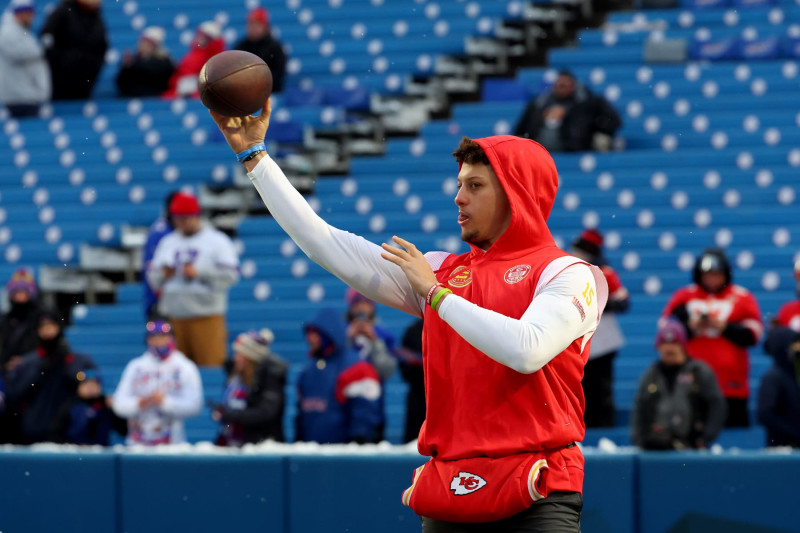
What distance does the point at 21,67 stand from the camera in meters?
15.8

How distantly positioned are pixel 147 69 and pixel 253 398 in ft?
24.9

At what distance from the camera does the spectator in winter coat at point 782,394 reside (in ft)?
26.9

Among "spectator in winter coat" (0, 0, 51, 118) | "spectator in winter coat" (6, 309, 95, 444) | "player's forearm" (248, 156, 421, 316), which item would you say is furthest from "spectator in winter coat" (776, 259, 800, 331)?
"spectator in winter coat" (0, 0, 51, 118)

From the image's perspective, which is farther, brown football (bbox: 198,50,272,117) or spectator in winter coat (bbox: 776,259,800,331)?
spectator in winter coat (bbox: 776,259,800,331)

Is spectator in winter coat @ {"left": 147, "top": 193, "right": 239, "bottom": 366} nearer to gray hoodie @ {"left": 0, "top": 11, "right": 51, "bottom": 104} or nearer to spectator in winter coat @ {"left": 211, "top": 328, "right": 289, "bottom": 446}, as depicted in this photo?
spectator in winter coat @ {"left": 211, "top": 328, "right": 289, "bottom": 446}

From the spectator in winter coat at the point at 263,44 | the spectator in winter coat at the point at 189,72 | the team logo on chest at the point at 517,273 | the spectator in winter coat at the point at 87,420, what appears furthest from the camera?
the spectator in winter coat at the point at 189,72

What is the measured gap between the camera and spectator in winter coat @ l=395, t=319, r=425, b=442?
8809mm

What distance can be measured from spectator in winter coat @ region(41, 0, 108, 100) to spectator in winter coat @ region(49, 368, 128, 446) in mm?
7249

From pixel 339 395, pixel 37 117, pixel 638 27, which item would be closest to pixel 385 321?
pixel 339 395

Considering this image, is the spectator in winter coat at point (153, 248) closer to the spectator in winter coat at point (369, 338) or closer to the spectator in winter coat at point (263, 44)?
the spectator in winter coat at point (369, 338)

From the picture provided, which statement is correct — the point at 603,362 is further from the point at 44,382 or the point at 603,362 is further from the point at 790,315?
the point at 44,382

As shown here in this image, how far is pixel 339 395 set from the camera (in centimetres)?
886

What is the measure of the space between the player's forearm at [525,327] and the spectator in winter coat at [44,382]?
256 inches

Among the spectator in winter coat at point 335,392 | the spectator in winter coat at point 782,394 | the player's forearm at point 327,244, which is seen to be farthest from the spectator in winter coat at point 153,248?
the player's forearm at point 327,244
